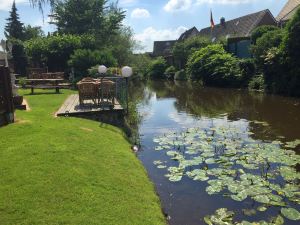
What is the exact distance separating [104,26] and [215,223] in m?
37.5

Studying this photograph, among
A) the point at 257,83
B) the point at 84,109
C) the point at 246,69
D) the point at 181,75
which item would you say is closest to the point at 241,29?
the point at 181,75

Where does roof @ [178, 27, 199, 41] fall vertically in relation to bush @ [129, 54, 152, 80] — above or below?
above

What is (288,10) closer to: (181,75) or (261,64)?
(181,75)

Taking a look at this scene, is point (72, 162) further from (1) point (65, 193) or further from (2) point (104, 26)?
(2) point (104, 26)

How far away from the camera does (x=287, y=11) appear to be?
40.0m

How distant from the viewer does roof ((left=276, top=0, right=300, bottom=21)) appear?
38000 mm

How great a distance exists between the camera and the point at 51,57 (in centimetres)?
2973

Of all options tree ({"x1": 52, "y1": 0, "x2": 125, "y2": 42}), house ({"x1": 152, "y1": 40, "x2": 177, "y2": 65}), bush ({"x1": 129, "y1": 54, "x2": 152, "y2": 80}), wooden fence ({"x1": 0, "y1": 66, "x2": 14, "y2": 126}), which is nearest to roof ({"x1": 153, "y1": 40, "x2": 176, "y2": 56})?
house ({"x1": 152, "y1": 40, "x2": 177, "y2": 65})

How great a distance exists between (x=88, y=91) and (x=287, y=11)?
110ft

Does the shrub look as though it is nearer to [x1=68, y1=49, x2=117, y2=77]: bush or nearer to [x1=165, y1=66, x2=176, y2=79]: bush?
[x1=68, y1=49, x2=117, y2=77]: bush

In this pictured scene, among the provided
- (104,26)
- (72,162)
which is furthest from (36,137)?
(104,26)

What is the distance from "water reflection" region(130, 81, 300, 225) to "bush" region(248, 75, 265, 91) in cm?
196

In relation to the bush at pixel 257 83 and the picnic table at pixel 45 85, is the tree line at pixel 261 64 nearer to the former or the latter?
the bush at pixel 257 83

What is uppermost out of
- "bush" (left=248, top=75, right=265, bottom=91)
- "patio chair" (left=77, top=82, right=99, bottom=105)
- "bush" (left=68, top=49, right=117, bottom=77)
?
"bush" (left=68, top=49, right=117, bottom=77)
